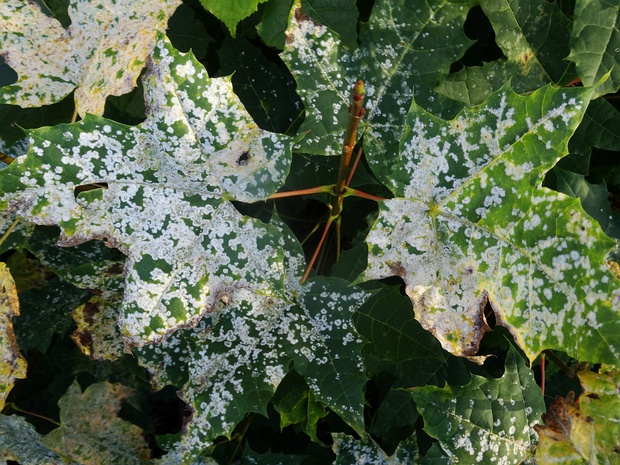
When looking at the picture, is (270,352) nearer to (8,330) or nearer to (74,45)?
(8,330)

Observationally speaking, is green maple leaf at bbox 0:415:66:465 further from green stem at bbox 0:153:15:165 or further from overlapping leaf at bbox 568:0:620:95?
overlapping leaf at bbox 568:0:620:95

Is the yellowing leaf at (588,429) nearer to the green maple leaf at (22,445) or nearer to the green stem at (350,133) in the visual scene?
the green stem at (350,133)

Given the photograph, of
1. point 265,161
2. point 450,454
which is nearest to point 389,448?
point 450,454

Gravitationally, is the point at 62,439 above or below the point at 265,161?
below

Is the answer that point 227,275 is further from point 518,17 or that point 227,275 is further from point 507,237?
point 518,17

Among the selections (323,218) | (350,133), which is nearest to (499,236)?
(350,133)

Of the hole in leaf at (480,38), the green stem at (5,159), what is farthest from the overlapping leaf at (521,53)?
the green stem at (5,159)
